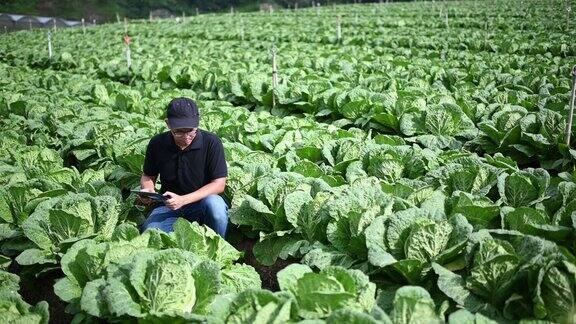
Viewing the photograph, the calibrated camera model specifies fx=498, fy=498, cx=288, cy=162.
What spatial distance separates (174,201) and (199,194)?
25 cm

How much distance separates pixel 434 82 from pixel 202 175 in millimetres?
6113

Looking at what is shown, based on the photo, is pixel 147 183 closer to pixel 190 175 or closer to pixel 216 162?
pixel 190 175

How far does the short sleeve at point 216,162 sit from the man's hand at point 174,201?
0.35m

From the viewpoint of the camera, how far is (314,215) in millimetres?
3627

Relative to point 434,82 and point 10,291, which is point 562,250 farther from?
point 434,82

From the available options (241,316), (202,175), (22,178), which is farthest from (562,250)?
(22,178)

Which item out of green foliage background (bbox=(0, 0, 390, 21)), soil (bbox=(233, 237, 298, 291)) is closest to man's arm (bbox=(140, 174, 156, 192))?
soil (bbox=(233, 237, 298, 291))

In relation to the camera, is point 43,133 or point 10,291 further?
point 43,133

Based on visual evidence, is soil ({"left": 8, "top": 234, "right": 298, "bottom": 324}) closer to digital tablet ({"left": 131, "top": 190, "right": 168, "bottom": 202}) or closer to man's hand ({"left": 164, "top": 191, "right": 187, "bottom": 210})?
man's hand ({"left": 164, "top": 191, "right": 187, "bottom": 210})

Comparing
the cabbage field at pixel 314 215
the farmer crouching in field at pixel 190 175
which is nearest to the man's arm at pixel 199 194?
the farmer crouching in field at pixel 190 175

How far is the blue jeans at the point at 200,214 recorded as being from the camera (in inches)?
160

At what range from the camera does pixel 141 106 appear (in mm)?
8156

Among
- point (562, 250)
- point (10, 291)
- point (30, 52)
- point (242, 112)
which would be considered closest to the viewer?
point (562, 250)

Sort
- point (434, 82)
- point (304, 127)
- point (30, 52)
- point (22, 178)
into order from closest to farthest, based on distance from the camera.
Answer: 1. point (22, 178)
2. point (304, 127)
3. point (434, 82)
4. point (30, 52)
